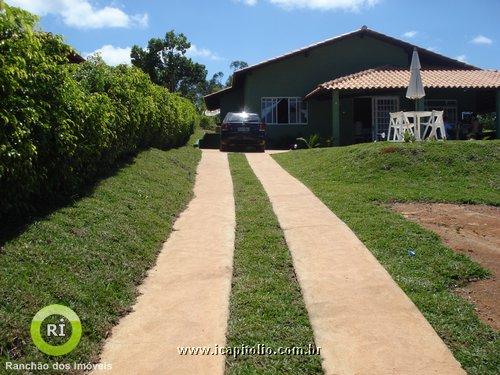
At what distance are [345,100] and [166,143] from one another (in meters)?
11.1

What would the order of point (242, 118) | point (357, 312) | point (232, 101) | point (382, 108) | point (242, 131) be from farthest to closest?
point (232, 101)
point (382, 108)
point (242, 118)
point (242, 131)
point (357, 312)

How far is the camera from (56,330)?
3.57m

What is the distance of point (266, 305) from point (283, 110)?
792 inches

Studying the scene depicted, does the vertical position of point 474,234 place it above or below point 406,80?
below

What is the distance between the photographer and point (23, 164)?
4727 mm

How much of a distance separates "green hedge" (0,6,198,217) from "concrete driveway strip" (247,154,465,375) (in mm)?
2982

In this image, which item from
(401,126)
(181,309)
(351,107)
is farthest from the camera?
(351,107)

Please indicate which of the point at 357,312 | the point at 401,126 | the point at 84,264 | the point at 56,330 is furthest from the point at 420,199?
the point at 56,330

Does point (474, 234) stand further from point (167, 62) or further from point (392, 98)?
point (167, 62)

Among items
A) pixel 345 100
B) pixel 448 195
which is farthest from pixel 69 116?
pixel 345 100

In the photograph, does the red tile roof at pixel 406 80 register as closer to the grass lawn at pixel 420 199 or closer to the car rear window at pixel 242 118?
the car rear window at pixel 242 118

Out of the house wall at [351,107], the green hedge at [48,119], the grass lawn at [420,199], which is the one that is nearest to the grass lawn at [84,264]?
the green hedge at [48,119]

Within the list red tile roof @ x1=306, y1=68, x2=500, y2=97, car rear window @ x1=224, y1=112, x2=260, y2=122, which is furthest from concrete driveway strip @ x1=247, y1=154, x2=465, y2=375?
red tile roof @ x1=306, y1=68, x2=500, y2=97

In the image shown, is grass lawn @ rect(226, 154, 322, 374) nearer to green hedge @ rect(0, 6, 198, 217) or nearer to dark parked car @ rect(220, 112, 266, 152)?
green hedge @ rect(0, 6, 198, 217)
